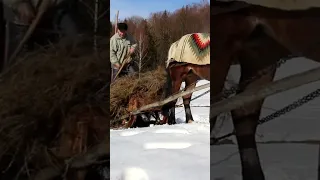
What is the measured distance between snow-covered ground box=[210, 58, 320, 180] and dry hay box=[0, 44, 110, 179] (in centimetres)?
43

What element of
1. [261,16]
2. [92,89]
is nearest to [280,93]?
[261,16]

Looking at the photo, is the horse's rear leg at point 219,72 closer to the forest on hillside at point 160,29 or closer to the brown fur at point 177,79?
the brown fur at point 177,79

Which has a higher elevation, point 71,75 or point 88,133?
point 71,75

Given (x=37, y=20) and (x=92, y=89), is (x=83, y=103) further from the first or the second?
(x=37, y=20)

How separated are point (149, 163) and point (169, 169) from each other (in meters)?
0.18

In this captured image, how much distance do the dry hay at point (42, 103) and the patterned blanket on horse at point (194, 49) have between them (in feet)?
9.24

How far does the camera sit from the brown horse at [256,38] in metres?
1.48

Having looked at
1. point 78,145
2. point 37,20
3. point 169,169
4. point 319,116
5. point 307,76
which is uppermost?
point 37,20

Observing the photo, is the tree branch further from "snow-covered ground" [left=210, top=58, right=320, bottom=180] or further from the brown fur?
the brown fur

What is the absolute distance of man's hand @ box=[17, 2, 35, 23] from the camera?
4.80 ft

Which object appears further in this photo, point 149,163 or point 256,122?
point 149,163

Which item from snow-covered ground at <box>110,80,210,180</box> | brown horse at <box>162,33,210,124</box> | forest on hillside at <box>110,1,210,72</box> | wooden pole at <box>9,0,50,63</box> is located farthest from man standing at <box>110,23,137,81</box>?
wooden pole at <box>9,0,50,63</box>

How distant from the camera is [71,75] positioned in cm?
149

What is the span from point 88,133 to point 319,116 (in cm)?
78
